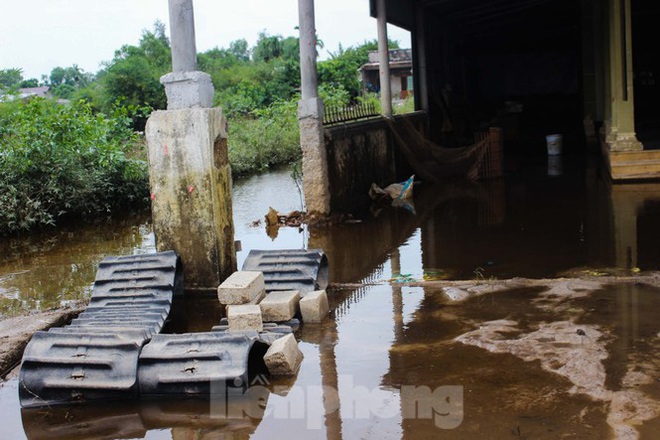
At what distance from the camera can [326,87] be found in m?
31.8

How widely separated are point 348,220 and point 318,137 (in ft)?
4.54

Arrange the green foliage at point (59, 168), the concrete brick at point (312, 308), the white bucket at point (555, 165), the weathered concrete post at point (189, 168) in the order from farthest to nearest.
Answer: the white bucket at point (555, 165) → the green foliage at point (59, 168) → the weathered concrete post at point (189, 168) → the concrete brick at point (312, 308)

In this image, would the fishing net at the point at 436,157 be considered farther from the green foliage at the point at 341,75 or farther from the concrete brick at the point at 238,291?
the green foliage at the point at 341,75

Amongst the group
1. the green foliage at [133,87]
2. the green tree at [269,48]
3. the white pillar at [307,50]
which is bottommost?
the white pillar at [307,50]

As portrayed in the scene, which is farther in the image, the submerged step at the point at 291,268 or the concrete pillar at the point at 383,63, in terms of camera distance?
the concrete pillar at the point at 383,63

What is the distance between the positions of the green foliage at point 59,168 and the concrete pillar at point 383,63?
461 centimetres

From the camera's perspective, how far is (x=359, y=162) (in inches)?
492

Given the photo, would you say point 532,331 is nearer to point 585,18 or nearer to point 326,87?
point 585,18

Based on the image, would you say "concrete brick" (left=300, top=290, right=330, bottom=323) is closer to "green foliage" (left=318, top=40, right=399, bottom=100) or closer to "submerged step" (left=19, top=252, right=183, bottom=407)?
"submerged step" (left=19, top=252, right=183, bottom=407)

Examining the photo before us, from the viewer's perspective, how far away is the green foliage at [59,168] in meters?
11.8

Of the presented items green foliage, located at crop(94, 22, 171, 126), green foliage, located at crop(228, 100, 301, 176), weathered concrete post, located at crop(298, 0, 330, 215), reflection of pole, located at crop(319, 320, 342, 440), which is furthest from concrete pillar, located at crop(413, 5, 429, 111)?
green foliage, located at crop(94, 22, 171, 126)

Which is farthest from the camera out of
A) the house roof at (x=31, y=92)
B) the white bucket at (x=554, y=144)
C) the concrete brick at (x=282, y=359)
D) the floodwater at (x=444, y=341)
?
the white bucket at (x=554, y=144)

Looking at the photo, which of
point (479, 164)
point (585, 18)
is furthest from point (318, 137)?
point (585, 18)

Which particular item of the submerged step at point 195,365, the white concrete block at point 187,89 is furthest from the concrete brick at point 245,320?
the white concrete block at point 187,89
